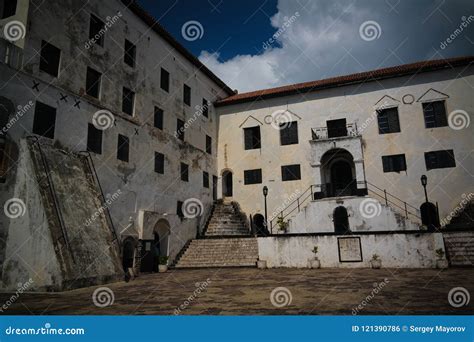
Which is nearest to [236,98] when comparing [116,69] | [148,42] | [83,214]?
[148,42]

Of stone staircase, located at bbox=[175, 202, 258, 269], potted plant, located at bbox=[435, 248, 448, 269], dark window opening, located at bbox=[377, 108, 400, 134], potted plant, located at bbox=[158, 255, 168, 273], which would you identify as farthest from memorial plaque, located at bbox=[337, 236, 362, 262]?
dark window opening, located at bbox=[377, 108, 400, 134]

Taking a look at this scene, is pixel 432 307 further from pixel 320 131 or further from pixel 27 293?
pixel 320 131

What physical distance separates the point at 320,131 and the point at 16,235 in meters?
18.8

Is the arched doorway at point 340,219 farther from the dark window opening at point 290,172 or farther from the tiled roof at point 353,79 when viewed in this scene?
the tiled roof at point 353,79

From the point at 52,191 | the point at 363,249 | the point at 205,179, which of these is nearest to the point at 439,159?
the point at 363,249

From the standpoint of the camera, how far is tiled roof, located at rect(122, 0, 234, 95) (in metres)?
17.8

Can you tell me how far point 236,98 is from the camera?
25375 mm

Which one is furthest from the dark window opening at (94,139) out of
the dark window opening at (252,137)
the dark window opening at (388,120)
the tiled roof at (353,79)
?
the dark window opening at (388,120)

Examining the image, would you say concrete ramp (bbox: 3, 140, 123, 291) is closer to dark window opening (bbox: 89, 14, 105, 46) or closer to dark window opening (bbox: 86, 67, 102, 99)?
dark window opening (bbox: 86, 67, 102, 99)

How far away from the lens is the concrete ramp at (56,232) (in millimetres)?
9484

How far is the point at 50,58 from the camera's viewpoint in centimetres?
1288

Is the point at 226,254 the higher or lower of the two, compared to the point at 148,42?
lower

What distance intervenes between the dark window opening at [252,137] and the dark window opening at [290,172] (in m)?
2.83

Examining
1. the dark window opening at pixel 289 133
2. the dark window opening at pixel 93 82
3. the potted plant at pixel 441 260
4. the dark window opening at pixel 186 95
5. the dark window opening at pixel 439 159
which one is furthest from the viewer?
the dark window opening at pixel 289 133
